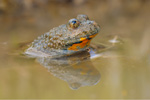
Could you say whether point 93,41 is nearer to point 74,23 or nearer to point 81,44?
point 81,44

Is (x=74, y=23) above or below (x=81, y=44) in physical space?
above

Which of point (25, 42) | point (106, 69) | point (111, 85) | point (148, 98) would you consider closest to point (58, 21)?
point (25, 42)

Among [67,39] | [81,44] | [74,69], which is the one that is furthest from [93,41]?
[74,69]

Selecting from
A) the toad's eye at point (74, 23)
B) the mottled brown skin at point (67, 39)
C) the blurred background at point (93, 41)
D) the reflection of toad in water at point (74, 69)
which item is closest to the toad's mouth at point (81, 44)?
the mottled brown skin at point (67, 39)

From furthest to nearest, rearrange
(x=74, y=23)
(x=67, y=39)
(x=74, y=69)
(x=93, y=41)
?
1. (x=93, y=41)
2. (x=67, y=39)
3. (x=74, y=23)
4. (x=74, y=69)

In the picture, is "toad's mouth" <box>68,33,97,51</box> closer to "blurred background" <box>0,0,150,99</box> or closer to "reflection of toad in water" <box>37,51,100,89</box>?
"reflection of toad in water" <box>37,51,100,89</box>

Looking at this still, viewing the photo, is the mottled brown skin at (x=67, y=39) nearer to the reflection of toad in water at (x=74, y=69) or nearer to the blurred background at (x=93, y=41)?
the reflection of toad in water at (x=74, y=69)

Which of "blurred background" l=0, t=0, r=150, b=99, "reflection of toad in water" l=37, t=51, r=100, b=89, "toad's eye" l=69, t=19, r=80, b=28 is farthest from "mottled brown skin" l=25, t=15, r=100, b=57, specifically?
"blurred background" l=0, t=0, r=150, b=99

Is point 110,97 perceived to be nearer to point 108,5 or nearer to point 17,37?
point 17,37
